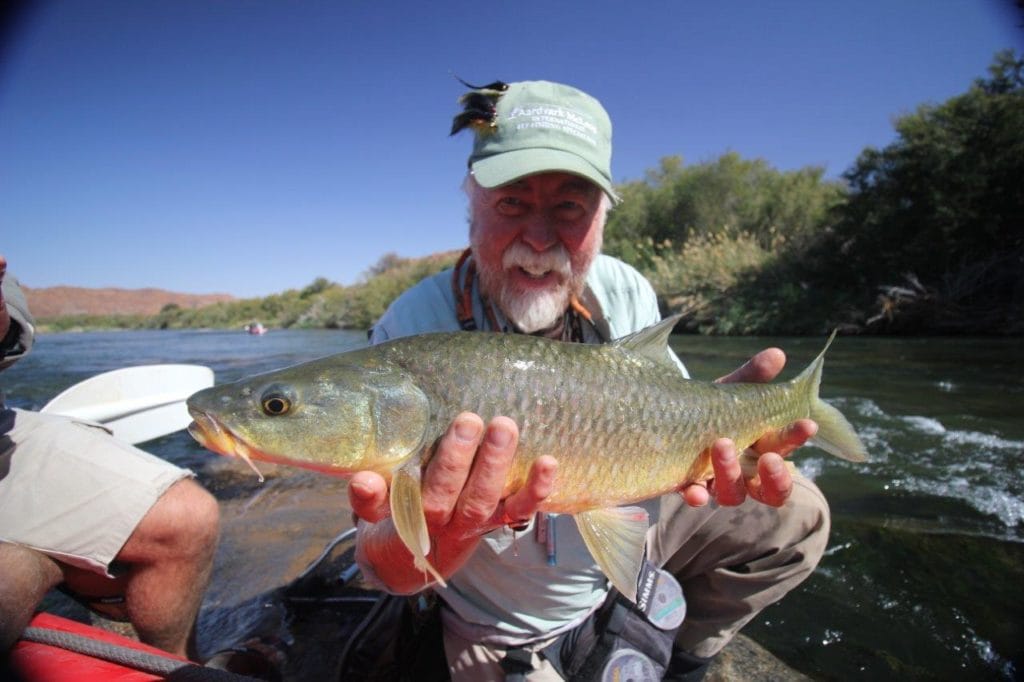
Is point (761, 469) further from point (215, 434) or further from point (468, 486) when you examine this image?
point (215, 434)

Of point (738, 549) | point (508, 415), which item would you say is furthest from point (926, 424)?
point (508, 415)

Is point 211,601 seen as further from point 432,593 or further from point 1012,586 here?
point 1012,586

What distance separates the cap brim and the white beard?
0.34 m

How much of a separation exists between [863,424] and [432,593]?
7140 mm

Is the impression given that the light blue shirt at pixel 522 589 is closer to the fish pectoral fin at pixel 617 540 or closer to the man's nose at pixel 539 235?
the fish pectoral fin at pixel 617 540

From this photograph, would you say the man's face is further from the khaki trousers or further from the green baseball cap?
the khaki trousers

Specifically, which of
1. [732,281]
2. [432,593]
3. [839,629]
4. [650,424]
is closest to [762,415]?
[650,424]

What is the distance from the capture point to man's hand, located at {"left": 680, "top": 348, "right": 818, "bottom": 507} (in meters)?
1.96

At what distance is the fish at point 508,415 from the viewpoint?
5.29 ft

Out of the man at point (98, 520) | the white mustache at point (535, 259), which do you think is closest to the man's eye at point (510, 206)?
the white mustache at point (535, 259)

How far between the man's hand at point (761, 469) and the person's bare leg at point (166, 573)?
7.54 feet

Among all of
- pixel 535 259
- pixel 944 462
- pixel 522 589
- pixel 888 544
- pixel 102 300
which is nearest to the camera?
pixel 522 589

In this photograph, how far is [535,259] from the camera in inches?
100

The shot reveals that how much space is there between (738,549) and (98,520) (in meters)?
2.93
